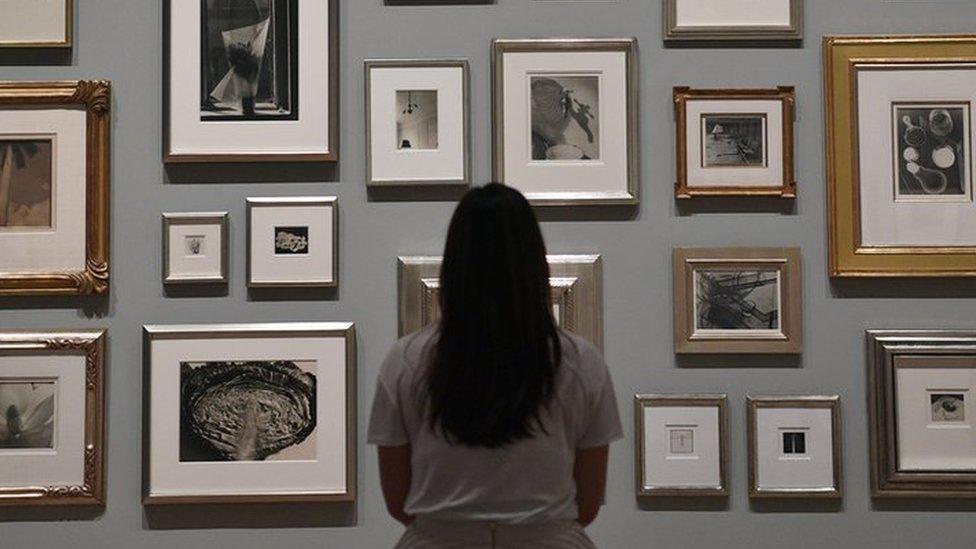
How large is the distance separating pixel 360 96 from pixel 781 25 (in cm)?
105

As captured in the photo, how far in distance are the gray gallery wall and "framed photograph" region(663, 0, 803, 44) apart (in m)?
0.04

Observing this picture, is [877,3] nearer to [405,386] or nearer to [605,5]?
[605,5]

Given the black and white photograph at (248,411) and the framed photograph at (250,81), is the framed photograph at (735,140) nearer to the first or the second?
the framed photograph at (250,81)

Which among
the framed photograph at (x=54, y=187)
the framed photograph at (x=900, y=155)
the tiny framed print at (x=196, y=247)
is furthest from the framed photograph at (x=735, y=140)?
the framed photograph at (x=54, y=187)

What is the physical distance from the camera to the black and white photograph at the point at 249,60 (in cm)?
285

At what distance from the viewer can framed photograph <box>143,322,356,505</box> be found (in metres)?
2.79

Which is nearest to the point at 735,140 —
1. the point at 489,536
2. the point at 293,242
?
the point at 293,242

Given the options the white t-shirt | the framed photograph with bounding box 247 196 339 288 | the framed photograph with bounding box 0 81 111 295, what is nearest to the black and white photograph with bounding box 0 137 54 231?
the framed photograph with bounding box 0 81 111 295

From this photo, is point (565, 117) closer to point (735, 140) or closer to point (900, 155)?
point (735, 140)

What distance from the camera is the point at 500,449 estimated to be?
170 centimetres

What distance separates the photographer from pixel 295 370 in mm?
2816

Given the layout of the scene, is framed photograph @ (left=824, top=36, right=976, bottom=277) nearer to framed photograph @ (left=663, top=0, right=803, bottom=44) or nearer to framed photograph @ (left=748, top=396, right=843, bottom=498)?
framed photograph @ (left=663, top=0, right=803, bottom=44)

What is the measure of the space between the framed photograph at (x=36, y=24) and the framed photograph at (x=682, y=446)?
1694mm

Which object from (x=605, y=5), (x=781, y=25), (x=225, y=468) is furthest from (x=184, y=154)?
(x=781, y=25)
